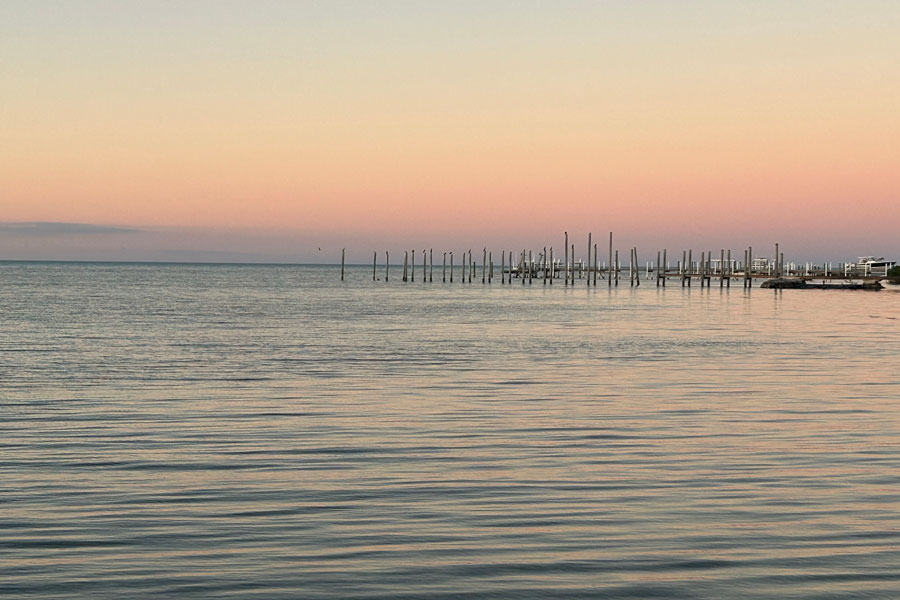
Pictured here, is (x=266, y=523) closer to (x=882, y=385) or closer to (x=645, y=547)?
(x=645, y=547)

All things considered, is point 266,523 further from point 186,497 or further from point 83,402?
point 83,402

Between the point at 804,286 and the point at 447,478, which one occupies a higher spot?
the point at 447,478

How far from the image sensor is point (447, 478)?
12.9m

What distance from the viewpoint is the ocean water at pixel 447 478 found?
28.9 feet

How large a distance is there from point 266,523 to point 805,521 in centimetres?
511

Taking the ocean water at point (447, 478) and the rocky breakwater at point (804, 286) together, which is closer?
the ocean water at point (447, 478)

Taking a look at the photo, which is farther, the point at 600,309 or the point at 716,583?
the point at 600,309

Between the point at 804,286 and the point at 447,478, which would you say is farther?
the point at 804,286

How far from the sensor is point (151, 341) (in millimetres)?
38156

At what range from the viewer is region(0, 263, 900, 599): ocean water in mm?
8797

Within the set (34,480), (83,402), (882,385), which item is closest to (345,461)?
(34,480)

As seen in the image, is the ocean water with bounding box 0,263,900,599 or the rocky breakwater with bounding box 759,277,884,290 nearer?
the ocean water with bounding box 0,263,900,599

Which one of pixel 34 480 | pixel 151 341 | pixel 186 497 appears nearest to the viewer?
pixel 186 497

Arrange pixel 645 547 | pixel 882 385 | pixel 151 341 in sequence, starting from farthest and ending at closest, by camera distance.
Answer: pixel 151 341 < pixel 882 385 < pixel 645 547
